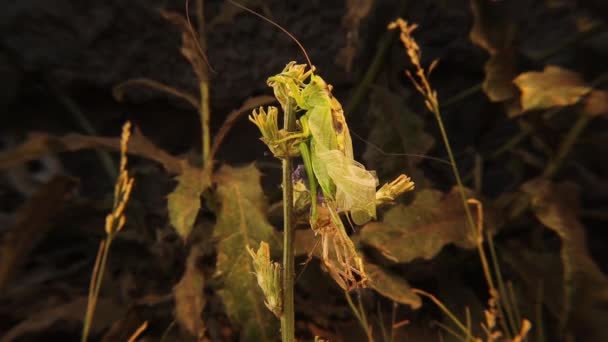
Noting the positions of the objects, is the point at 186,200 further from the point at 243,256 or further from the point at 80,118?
the point at 80,118

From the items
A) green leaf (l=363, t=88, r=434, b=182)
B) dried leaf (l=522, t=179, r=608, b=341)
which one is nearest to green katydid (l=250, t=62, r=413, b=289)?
green leaf (l=363, t=88, r=434, b=182)

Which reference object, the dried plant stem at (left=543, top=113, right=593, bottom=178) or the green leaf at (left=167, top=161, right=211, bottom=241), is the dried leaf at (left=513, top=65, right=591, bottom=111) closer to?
the dried plant stem at (left=543, top=113, right=593, bottom=178)

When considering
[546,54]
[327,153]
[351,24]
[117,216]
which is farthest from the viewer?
[546,54]

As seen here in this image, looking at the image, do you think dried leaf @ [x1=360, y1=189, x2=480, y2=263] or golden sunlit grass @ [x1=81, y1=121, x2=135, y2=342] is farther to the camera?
dried leaf @ [x1=360, y1=189, x2=480, y2=263]

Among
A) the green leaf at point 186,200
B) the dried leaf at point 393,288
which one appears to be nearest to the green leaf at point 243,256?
the green leaf at point 186,200

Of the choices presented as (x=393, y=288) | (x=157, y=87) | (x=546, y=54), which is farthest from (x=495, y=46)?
(x=157, y=87)
